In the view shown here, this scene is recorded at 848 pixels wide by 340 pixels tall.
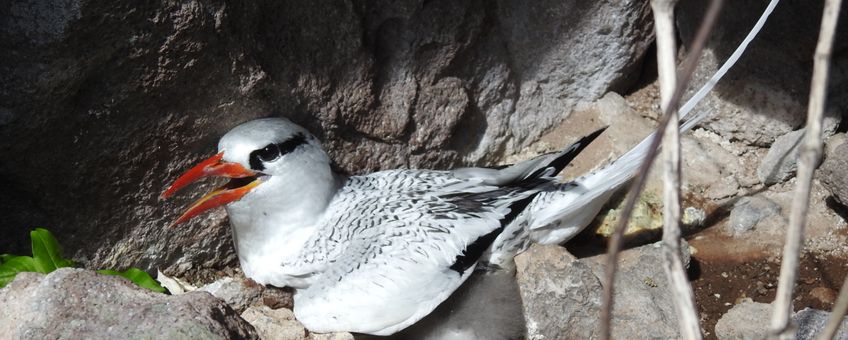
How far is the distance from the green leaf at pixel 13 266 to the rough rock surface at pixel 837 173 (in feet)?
9.71

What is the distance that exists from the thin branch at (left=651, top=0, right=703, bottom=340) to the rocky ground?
1.41m

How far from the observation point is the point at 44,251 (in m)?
2.93

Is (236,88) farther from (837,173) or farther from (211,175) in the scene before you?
(837,173)

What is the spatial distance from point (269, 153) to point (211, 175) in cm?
21

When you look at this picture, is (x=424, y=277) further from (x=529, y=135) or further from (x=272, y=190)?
(x=529, y=135)

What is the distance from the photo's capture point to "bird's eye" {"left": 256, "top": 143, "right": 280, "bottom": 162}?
3.09 m

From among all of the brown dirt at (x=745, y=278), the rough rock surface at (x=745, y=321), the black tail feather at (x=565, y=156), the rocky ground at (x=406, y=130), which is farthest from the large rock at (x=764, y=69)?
the rough rock surface at (x=745, y=321)

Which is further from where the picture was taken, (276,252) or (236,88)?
(276,252)

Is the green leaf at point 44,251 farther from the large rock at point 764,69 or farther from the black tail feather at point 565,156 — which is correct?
the large rock at point 764,69

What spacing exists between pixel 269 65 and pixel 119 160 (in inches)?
23.7

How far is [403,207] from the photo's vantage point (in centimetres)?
327

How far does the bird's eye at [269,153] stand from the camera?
309 cm

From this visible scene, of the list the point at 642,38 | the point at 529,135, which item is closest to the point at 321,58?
the point at 529,135

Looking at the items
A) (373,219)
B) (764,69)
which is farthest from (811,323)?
(373,219)
